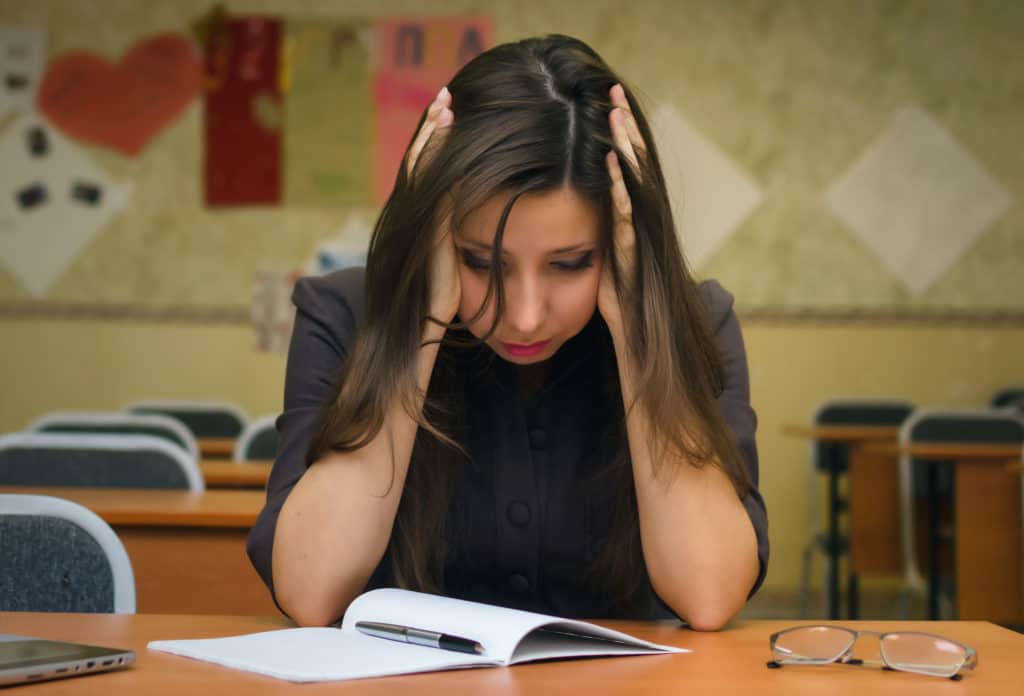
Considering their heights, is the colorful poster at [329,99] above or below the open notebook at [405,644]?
above

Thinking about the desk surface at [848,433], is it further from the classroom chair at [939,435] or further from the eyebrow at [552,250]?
the eyebrow at [552,250]

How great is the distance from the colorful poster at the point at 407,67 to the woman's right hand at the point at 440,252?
446cm

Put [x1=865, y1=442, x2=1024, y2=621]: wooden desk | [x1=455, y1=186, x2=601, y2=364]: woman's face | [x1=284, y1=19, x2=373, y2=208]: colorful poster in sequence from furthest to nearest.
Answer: [x1=284, y1=19, x2=373, y2=208]: colorful poster → [x1=865, y1=442, x2=1024, y2=621]: wooden desk → [x1=455, y1=186, x2=601, y2=364]: woman's face

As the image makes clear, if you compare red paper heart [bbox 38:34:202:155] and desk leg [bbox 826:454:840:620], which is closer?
desk leg [bbox 826:454:840:620]

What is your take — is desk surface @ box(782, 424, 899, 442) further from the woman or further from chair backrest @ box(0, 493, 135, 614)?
chair backrest @ box(0, 493, 135, 614)

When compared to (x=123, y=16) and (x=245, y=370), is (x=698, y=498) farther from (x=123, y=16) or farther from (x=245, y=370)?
(x=123, y=16)

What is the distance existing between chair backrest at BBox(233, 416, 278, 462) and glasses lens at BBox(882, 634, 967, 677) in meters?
2.62

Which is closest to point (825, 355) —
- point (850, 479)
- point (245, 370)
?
point (850, 479)

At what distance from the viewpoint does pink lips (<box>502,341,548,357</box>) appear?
1346 mm

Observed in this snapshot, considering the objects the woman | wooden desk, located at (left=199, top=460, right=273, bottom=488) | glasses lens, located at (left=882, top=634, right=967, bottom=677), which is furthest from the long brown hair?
wooden desk, located at (left=199, top=460, right=273, bottom=488)

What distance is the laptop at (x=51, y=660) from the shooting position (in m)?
0.91

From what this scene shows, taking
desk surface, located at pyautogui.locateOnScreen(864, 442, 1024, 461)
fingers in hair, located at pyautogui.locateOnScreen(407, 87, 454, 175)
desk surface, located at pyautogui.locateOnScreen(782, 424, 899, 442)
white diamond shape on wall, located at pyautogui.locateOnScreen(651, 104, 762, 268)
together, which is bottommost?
desk surface, located at pyautogui.locateOnScreen(782, 424, 899, 442)

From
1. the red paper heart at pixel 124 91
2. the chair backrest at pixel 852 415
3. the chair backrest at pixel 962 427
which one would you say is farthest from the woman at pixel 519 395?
the red paper heart at pixel 124 91

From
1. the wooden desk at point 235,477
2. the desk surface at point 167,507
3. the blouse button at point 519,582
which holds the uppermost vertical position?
the blouse button at point 519,582
